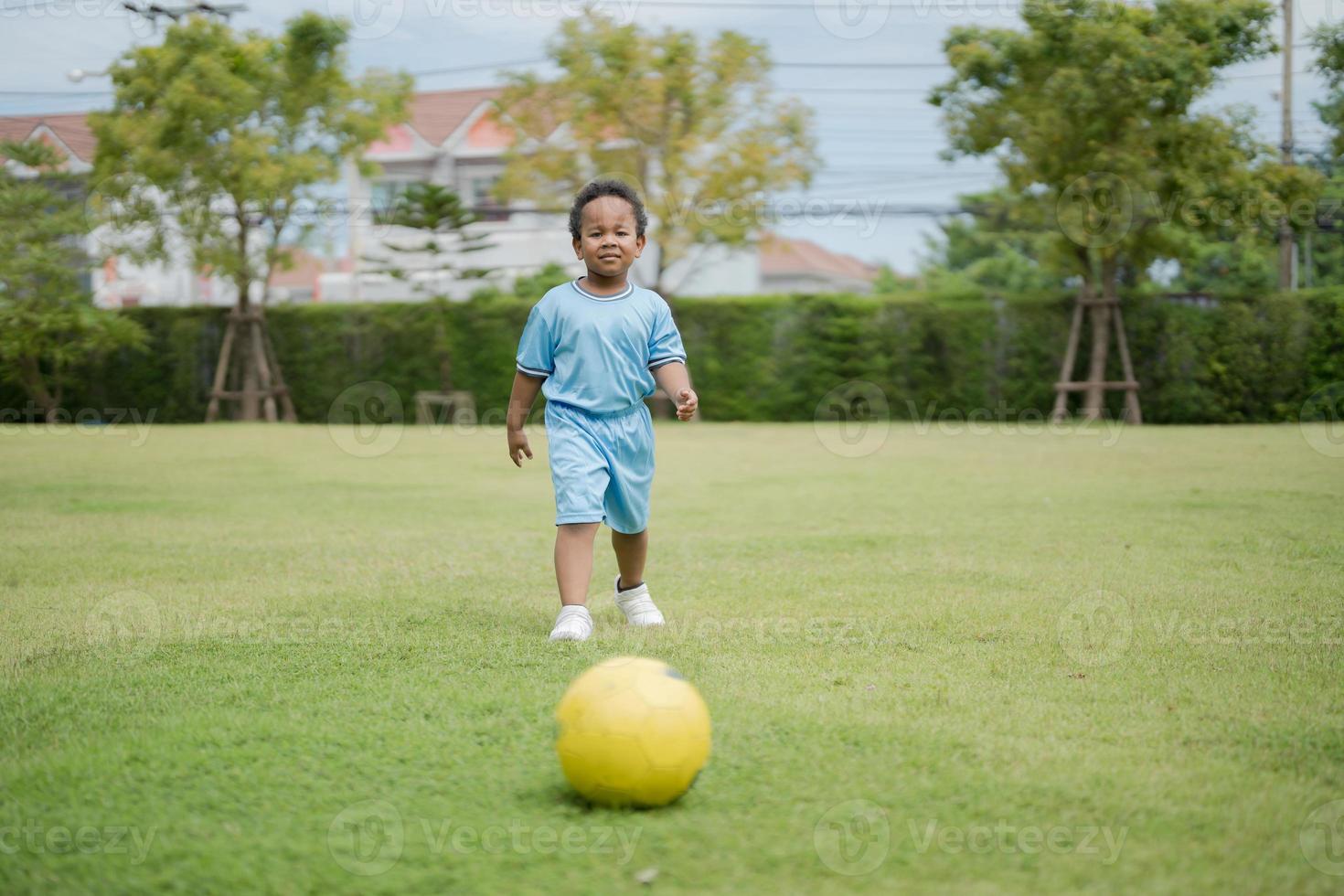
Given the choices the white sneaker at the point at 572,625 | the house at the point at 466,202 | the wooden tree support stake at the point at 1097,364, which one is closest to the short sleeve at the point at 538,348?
the white sneaker at the point at 572,625

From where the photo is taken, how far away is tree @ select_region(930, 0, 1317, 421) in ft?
59.6

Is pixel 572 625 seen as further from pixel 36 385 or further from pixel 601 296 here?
pixel 36 385

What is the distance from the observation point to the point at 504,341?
21562 millimetres

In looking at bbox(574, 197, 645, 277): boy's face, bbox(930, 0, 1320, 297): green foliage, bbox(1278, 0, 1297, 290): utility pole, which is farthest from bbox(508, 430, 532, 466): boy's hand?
bbox(1278, 0, 1297, 290): utility pole

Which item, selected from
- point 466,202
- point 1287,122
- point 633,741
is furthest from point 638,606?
point 466,202

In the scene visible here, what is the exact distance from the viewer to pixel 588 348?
4.41 meters

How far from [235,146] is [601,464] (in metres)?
18.3

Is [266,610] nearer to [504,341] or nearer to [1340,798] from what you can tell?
[1340,798]

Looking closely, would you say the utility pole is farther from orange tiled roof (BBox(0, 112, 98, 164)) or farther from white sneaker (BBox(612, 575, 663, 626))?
orange tiled roof (BBox(0, 112, 98, 164))

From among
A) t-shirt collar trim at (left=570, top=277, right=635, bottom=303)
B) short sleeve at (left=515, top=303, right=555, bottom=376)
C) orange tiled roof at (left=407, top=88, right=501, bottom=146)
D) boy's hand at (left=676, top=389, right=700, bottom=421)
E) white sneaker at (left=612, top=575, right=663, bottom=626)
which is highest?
orange tiled roof at (left=407, top=88, right=501, bottom=146)

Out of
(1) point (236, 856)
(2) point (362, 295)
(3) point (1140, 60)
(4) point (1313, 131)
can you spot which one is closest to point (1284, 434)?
(3) point (1140, 60)

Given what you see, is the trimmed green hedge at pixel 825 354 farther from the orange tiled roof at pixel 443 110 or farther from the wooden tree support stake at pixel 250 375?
the orange tiled roof at pixel 443 110

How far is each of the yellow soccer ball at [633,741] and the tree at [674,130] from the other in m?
19.5

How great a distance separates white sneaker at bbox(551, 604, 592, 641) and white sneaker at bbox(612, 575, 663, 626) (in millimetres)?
246
